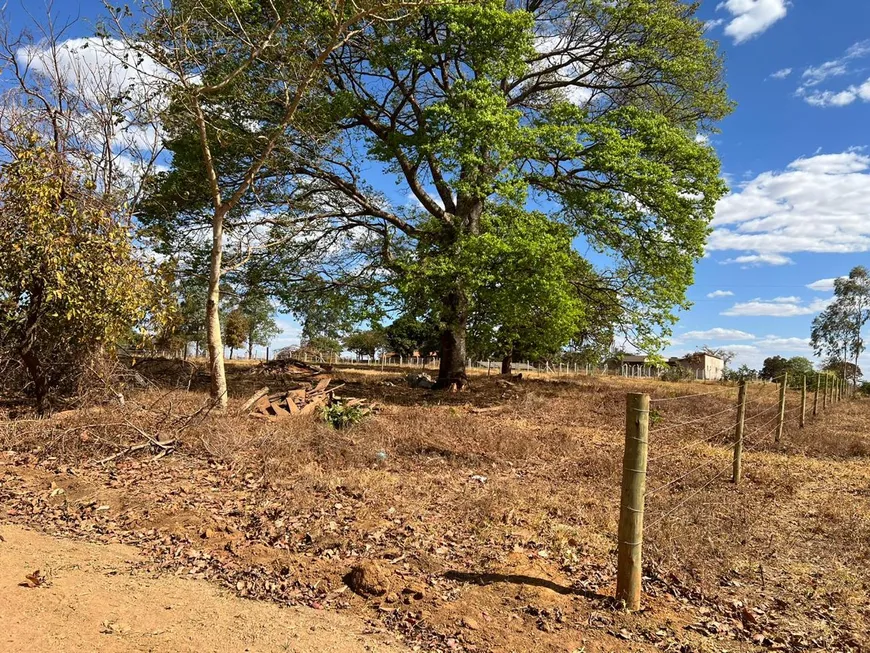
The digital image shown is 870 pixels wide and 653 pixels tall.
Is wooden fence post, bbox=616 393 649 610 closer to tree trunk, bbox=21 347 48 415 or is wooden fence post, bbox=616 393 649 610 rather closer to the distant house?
tree trunk, bbox=21 347 48 415

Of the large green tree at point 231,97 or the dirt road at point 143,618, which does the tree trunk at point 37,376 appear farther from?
the dirt road at point 143,618

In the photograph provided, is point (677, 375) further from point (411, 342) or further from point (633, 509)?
Result: point (633, 509)

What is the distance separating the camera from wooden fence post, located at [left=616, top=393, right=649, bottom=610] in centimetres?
438

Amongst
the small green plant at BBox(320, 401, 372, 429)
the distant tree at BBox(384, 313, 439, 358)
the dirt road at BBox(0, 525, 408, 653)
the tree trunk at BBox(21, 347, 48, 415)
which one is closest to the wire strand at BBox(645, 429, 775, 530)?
the dirt road at BBox(0, 525, 408, 653)

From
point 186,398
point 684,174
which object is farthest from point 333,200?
point 684,174

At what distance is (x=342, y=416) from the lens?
10688 millimetres

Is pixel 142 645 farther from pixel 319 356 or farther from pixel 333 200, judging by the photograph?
pixel 319 356

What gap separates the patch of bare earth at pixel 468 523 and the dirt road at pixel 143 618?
20cm

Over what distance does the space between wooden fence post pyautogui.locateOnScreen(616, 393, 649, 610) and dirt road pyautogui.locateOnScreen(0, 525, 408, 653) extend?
1.81 meters

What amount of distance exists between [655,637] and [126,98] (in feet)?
38.9

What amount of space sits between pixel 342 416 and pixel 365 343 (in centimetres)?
5446

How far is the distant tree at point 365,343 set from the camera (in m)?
62.9

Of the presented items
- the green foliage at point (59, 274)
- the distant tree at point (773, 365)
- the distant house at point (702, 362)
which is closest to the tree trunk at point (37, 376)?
the green foliage at point (59, 274)

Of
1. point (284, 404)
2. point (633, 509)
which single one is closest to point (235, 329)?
point (284, 404)
